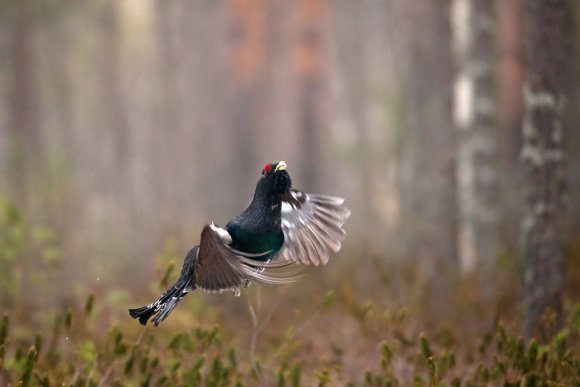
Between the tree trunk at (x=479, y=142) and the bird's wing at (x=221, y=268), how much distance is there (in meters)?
5.84

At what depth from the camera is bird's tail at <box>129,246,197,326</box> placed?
268cm

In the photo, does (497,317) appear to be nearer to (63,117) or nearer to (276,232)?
(276,232)

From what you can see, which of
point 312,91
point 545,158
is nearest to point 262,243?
point 545,158

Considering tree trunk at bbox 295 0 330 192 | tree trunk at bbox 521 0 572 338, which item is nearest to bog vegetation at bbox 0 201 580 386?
tree trunk at bbox 521 0 572 338

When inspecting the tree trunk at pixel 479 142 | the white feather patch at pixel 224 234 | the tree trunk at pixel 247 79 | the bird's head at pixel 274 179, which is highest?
the tree trunk at pixel 247 79

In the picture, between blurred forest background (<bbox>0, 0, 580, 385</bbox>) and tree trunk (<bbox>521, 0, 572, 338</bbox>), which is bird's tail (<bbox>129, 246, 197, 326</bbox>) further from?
tree trunk (<bbox>521, 0, 572, 338</bbox>)

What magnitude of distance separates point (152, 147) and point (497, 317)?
50.3 ft

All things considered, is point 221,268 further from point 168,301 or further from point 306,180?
point 306,180

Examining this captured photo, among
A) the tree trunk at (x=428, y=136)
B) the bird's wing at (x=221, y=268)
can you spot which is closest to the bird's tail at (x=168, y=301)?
the bird's wing at (x=221, y=268)

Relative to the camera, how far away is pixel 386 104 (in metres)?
19.7

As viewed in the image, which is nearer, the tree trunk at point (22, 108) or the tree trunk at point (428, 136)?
the tree trunk at point (428, 136)

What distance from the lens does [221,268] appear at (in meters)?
2.74

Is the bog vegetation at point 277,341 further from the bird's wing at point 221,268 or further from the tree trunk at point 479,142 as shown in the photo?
the tree trunk at point 479,142

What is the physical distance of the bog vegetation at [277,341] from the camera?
3746 mm
